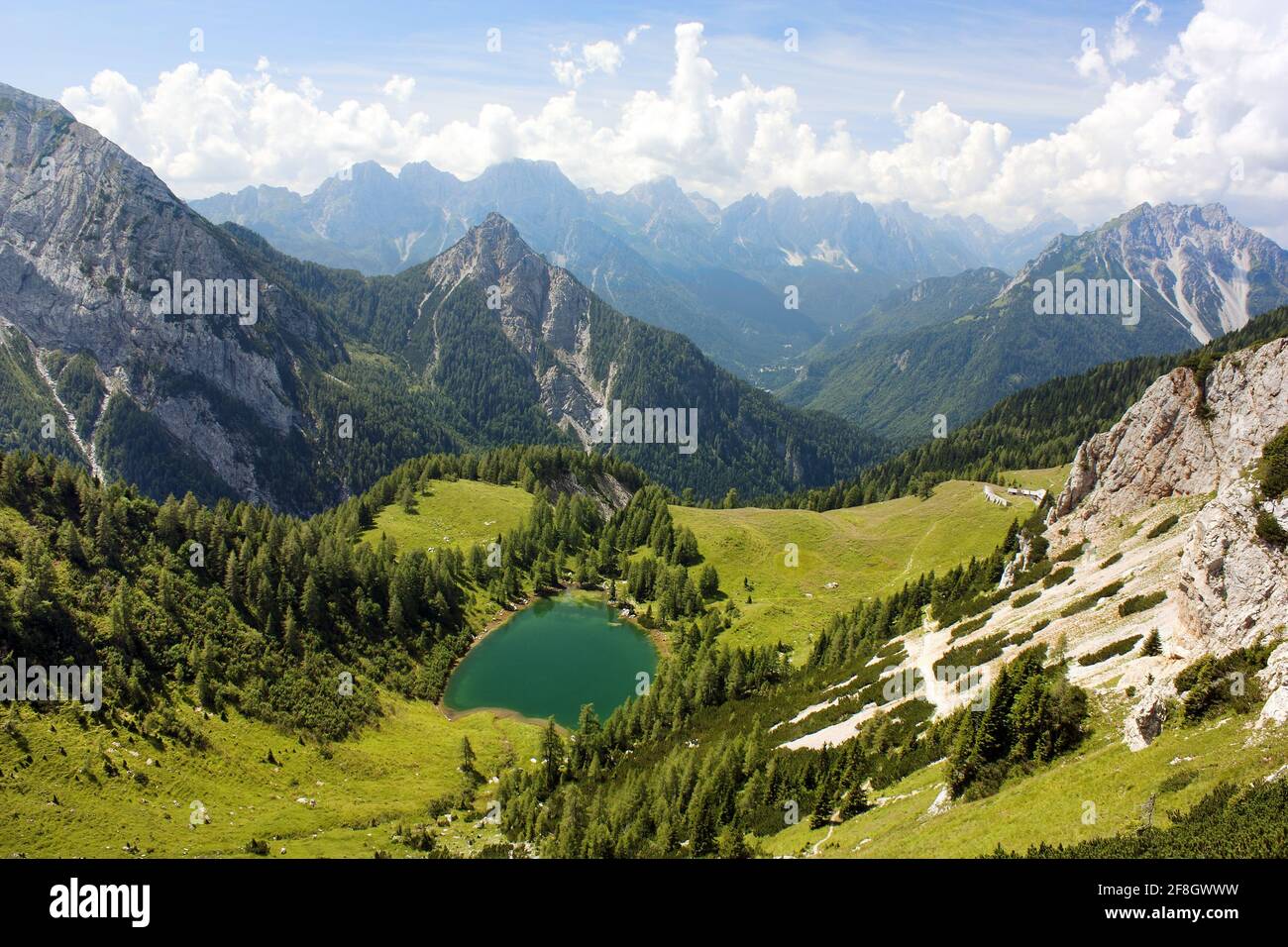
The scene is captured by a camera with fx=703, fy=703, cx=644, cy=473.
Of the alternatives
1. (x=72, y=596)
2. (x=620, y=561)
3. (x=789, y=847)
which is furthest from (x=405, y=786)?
(x=620, y=561)

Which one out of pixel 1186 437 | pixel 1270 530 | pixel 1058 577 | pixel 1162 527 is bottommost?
pixel 1058 577

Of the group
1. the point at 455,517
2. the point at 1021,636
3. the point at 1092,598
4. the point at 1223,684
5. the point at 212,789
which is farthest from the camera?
the point at 455,517

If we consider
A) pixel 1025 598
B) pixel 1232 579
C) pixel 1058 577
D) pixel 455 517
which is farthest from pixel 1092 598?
pixel 455 517

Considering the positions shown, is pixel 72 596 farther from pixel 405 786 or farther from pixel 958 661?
pixel 958 661

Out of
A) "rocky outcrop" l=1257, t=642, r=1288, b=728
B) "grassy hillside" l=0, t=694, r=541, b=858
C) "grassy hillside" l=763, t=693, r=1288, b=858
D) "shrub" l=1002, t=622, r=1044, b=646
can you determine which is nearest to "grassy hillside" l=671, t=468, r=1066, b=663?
"shrub" l=1002, t=622, r=1044, b=646

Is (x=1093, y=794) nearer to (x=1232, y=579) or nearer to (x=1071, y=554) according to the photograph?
(x=1232, y=579)

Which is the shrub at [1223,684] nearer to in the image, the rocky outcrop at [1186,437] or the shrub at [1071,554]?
the rocky outcrop at [1186,437]

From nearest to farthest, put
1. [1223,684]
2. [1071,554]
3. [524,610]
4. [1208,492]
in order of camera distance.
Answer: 1. [1223,684]
2. [1208,492]
3. [1071,554]
4. [524,610]
